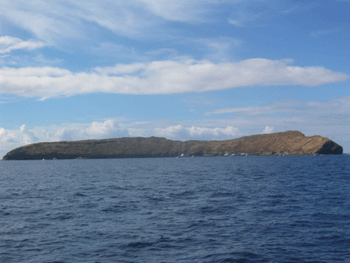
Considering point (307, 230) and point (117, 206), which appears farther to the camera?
point (117, 206)

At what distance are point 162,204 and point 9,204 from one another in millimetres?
17454

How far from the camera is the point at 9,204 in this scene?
105ft

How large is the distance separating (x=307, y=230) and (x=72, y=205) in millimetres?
22952

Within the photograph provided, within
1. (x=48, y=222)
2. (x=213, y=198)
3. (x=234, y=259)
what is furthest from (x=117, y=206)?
(x=234, y=259)

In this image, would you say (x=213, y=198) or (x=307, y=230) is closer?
(x=307, y=230)

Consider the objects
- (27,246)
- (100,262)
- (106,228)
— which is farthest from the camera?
(106,228)

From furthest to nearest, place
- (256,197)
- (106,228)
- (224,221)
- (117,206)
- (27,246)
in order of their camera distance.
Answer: (256,197) < (117,206) < (224,221) < (106,228) < (27,246)

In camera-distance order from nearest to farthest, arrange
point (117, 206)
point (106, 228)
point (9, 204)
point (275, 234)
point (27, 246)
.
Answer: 1. point (27, 246)
2. point (275, 234)
3. point (106, 228)
4. point (117, 206)
5. point (9, 204)

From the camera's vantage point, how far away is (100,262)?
14688mm

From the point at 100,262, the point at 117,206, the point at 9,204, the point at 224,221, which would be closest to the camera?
the point at 100,262

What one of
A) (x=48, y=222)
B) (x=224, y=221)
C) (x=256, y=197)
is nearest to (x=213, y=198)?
(x=256, y=197)

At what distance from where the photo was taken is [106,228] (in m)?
21.2

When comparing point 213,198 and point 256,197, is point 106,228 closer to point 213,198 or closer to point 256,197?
point 213,198

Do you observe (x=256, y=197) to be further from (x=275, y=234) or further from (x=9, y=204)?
(x=9, y=204)
